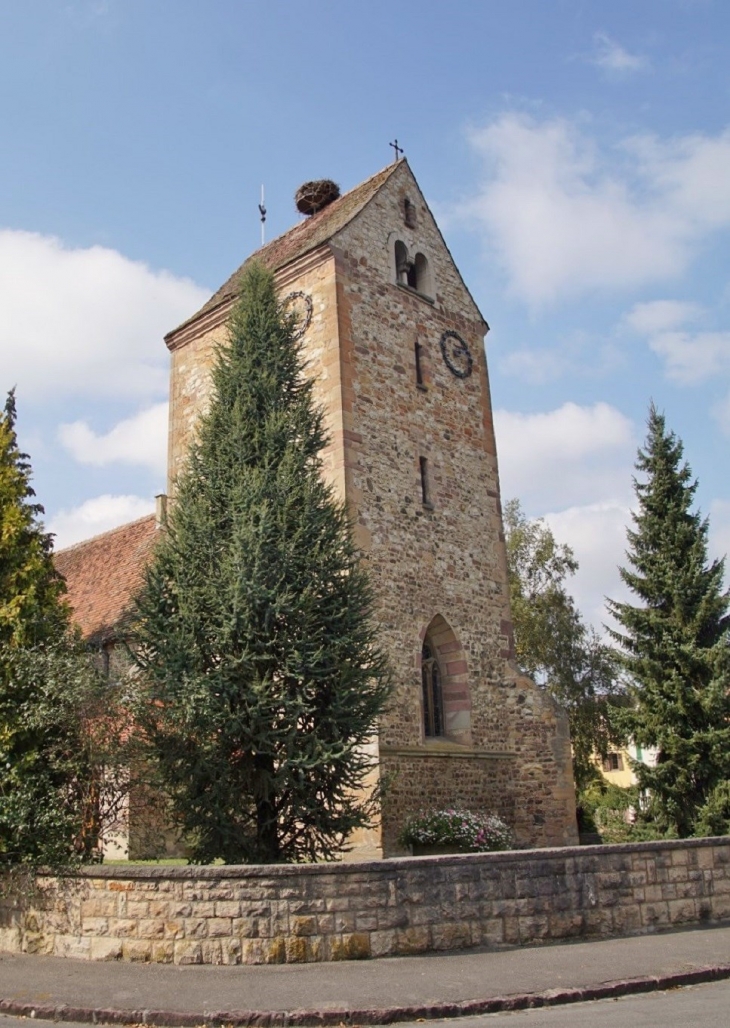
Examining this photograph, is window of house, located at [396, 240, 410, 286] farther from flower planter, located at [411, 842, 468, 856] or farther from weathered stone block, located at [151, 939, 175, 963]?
weathered stone block, located at [151, 939, 175, 963]

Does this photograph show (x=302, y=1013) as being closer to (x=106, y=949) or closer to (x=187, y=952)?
(x=187, y=952)

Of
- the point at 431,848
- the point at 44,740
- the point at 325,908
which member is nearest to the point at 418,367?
the point at 431,848

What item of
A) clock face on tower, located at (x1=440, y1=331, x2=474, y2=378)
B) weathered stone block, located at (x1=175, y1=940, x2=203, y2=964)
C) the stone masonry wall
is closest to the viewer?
weathered stone block, located at (x1=175, y1=940, x2=203, y2=964)

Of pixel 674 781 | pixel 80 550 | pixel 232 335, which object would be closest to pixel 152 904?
pixel 232 335

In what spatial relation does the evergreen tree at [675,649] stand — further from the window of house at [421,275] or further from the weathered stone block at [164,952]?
the weathered stone block at [164,952]

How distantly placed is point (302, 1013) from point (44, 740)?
18.3 feet

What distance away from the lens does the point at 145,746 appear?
443 inches

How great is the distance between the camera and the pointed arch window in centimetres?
1822

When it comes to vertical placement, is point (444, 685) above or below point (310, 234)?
below

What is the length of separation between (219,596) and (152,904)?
154 inches

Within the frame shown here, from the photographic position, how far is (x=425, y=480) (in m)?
19.5

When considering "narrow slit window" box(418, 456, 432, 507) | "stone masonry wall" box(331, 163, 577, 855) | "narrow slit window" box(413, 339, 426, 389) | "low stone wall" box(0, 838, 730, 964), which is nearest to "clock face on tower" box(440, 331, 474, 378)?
"stone masonry wall" box(331, 163, 577, 855)

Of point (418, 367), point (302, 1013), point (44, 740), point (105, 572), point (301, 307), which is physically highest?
point (301, 307)

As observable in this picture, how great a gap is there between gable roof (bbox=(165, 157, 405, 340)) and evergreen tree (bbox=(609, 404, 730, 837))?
8.88 metres
